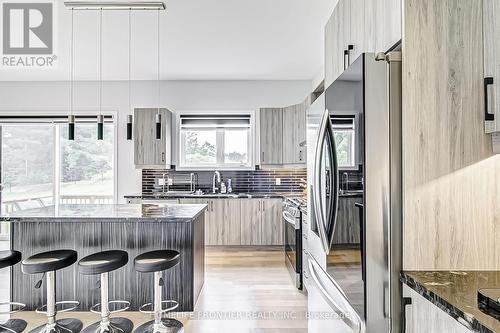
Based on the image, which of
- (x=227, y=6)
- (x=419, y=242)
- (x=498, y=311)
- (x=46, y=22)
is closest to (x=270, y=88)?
(x=227, y=6)

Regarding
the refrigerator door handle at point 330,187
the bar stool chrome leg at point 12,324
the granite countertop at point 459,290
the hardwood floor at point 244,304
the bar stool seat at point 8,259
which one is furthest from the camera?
the hardwood floor at point 244,304

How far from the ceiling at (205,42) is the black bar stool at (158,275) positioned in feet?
7.56

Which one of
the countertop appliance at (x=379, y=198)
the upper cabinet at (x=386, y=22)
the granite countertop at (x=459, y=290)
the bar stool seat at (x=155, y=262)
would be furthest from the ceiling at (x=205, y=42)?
the granite countertop at (x=459, y=290)

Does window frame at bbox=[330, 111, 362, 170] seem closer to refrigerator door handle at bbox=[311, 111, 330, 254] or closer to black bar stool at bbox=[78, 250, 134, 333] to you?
refrigerator door handle at bbox=[311, 111, 330, 254]

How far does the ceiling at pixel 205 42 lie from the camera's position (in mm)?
3494

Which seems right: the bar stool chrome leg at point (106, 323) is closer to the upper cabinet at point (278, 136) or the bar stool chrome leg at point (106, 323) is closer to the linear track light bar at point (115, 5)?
the linear track light bar at point (115, 5)

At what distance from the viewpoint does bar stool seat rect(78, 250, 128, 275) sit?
259 centimetres

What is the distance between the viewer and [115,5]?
3211 millimetres

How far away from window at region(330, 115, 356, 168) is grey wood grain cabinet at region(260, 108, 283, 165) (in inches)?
160

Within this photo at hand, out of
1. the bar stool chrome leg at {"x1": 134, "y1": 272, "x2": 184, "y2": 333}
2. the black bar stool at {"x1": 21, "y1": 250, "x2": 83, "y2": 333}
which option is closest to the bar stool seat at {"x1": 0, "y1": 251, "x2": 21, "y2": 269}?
the black bar stool at {"x1": 21, "y1": 250, "x2": 83, "y2": 333}

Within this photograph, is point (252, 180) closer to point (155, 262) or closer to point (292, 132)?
point (292, 132)

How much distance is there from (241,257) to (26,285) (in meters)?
2.72

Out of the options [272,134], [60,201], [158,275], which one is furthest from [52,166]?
[158,275]

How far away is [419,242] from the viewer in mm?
1354
